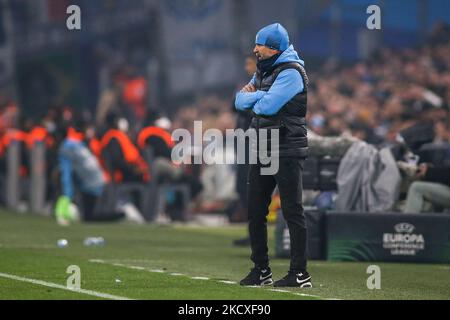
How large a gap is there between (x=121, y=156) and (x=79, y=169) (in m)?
0.85

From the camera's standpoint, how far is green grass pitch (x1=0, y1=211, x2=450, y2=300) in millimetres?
11875

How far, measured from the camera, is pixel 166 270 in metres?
14.4

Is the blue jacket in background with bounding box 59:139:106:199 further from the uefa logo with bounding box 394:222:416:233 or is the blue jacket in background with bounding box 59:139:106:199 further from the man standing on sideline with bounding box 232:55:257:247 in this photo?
the uefa logo with bounding box 394:222:416:233

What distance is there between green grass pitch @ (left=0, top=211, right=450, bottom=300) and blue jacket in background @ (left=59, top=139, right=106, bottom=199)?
3.17 m

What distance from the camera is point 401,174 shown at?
17.3m

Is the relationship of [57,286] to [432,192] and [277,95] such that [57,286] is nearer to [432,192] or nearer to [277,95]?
[277,95]

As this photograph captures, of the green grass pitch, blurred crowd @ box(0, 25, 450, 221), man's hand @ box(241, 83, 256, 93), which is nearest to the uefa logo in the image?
the green grass pitch

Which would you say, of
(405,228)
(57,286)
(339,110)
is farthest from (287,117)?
(339,110)

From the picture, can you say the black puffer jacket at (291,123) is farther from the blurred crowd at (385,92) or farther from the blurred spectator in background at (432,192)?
the blurred crowd at (385,92)

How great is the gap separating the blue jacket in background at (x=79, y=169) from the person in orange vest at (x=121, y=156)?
15.3 inches

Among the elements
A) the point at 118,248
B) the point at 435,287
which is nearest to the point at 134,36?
the point at 118,248

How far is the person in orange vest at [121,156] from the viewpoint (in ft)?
83.7

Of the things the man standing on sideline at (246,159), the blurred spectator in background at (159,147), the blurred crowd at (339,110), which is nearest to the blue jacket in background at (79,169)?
the blurred crowd at (339,110)

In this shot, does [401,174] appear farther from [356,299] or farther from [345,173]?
[356,299]
